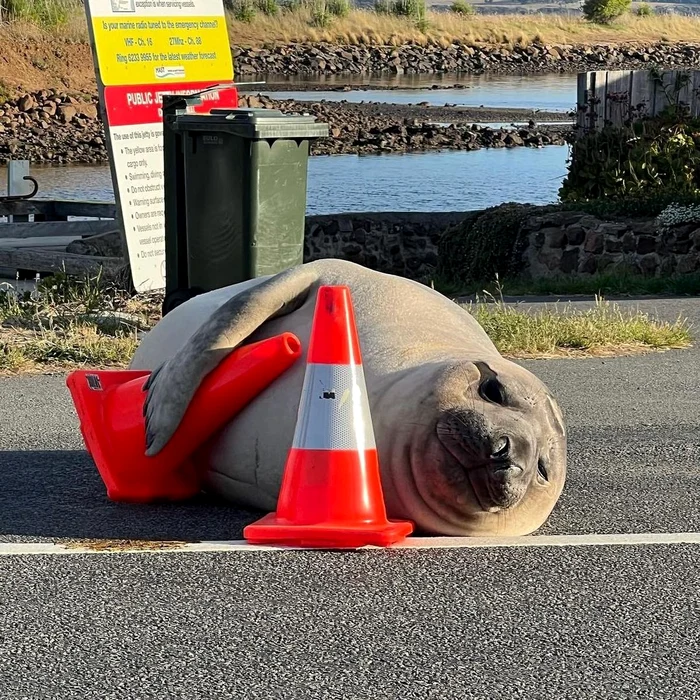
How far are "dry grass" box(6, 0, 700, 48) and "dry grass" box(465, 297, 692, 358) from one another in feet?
169

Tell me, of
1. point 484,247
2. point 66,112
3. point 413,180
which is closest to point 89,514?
point 484,247

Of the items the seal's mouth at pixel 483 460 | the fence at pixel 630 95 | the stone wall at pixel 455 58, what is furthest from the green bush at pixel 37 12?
the seal's mouth at pixel 483 460

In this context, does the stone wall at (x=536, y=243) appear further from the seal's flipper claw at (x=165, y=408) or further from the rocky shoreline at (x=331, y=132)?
the rocky shoreline at (x=331, y=132)

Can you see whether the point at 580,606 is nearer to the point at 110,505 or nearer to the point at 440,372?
the point at 440,372

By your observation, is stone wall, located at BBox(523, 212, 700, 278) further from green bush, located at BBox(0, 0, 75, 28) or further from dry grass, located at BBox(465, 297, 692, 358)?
green bush, located at BBox(0, 0, 75, 28)

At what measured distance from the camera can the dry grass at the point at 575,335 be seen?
31.4 ft

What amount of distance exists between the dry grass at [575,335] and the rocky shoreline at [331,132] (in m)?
29.8

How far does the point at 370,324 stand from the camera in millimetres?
5379

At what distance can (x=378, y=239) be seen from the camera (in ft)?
58.4

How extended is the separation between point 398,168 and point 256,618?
34.0m

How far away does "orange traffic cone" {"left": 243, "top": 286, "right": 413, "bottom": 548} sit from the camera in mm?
4656

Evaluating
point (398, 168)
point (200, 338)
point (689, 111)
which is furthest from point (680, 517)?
point (398, 168)

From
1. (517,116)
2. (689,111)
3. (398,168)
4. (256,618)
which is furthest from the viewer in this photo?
(517,116)

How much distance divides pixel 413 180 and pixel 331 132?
1155 centimetres
